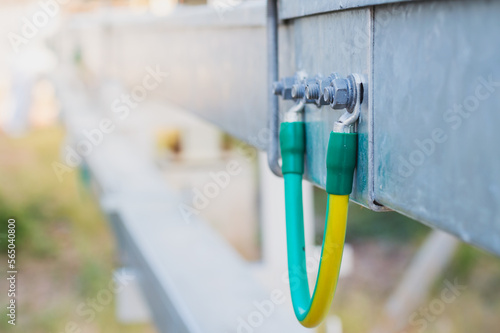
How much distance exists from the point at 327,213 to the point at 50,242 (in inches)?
250

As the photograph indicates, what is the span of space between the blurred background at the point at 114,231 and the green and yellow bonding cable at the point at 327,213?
183 cm

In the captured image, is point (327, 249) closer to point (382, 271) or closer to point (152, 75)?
point (152, 75)

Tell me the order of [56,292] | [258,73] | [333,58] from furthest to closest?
[56,292], [258,73], [333,58]

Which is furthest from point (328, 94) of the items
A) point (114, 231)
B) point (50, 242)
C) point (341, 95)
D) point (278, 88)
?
point (50, 242)

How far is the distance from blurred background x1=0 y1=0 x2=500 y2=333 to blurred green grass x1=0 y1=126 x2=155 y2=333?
2 centimetres

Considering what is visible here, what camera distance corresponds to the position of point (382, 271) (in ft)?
26.6

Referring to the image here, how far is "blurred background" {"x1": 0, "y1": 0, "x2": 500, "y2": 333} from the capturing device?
394cm

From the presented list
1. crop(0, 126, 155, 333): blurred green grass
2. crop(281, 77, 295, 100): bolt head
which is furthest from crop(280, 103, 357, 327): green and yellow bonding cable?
crop(0, 126, 155, 333): blurred green grass

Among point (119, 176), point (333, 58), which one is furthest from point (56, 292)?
point (333, 58)

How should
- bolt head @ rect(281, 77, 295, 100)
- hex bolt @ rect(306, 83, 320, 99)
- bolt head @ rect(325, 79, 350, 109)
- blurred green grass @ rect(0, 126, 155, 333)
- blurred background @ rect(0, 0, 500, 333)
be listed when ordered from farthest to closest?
blurred green grass @ rect(0, 126, 155, 333) → blurred background @ rect(0, 0, 500, 333) → bolt head @ rect(281, 77, 295, 100) → hex bolt @ rect(306, 83, 320, 99) → bolt head @ rect(325, 79, 350, 109)

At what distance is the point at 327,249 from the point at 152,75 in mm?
2197

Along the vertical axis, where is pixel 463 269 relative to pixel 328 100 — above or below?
below

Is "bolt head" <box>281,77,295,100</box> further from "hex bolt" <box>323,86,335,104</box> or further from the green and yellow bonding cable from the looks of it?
"hex bolt" <box>323,86,335,104</box>

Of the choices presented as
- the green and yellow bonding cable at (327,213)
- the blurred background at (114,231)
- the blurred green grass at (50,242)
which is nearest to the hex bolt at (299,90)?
the green and yellow bonding cable at (327,213)
